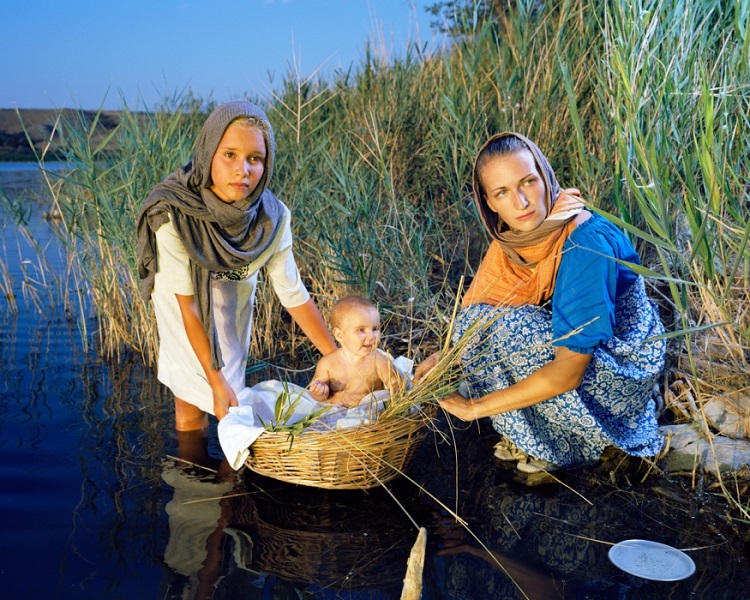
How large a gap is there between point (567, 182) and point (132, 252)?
7.98 feet

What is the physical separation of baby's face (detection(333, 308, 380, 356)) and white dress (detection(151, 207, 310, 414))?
1.17 feet

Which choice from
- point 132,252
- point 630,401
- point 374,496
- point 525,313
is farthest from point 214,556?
point 132,252

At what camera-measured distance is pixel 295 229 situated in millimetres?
4367

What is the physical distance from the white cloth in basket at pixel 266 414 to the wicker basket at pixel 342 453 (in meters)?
0.06

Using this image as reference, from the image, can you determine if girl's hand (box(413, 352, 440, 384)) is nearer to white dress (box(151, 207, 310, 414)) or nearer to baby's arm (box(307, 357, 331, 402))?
baby's arm (box(307, 357, 331, 402))

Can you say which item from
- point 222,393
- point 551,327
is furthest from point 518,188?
point 222,393

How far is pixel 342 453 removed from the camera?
97.2 inches

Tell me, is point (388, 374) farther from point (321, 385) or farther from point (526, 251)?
point (526, 251)

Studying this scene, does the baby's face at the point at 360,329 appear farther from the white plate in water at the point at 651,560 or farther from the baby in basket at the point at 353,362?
the white plate in water at the point at 651,560

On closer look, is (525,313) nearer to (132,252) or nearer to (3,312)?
(132,252)

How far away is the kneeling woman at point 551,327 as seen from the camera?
2383 millimetres

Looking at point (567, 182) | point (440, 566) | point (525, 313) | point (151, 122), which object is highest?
point (151, 122)

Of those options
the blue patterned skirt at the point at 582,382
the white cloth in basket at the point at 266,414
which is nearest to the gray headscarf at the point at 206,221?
the white cloth in basket at the point at 266,414

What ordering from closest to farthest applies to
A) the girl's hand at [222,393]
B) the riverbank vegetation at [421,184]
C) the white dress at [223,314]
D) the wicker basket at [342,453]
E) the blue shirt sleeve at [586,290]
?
the blue shirt sleeve at [586,290] → the wicker basket at [342,453] → the girl's hand at [222,393] → the white dress at [223,314] → the riverbank vegetation at [421,184]
